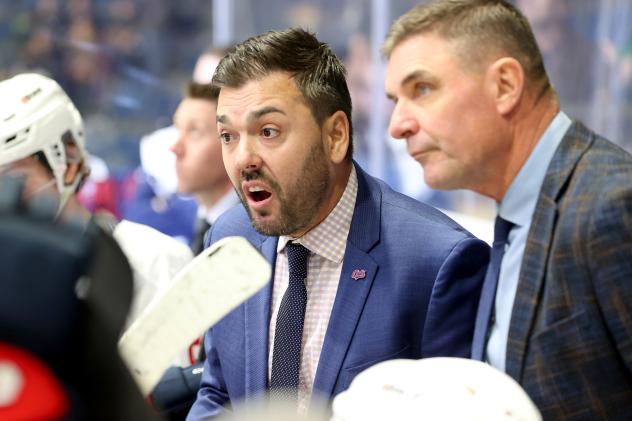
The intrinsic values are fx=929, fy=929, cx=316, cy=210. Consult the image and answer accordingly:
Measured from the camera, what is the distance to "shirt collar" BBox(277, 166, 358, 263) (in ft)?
5.80

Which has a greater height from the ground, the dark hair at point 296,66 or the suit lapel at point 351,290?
the dark hair at point 296,66

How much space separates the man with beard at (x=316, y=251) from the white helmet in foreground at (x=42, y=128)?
1.98ft

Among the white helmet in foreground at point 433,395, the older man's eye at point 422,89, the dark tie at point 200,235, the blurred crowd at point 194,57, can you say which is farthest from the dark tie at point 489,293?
the blurred crowd at point 194,57

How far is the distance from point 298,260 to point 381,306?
0.18 metres

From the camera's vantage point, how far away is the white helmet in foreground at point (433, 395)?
0.84 meters

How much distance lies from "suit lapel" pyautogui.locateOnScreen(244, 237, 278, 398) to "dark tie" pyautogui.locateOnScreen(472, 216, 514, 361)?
1.34ft

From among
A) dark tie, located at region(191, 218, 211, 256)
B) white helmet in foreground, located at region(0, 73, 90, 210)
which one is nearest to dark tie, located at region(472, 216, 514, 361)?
white helmet in foreground, located at region(0, 73, 90, 210)

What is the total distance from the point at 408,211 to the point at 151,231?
76cm

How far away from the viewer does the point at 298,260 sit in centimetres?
176

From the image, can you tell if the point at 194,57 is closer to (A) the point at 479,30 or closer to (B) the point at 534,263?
(A) the point at 479,30

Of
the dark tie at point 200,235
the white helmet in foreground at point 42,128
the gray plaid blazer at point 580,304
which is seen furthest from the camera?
the dark tie at point 200,235

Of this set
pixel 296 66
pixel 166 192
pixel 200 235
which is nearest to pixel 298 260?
pixel 296 66

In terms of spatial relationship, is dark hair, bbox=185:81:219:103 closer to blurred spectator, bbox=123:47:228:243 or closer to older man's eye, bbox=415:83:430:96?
blurred spectator, bbox=123:47:228:243

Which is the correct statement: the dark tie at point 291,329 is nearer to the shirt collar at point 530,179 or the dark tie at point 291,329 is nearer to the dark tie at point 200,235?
the shirt collar at point 530,179
